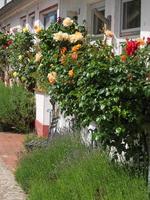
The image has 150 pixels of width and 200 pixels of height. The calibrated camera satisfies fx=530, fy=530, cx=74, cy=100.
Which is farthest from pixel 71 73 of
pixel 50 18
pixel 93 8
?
pixel 50 18

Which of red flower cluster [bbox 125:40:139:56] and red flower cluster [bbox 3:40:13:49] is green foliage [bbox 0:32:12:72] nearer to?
red flower cluster [bbox 3:40:13:49]

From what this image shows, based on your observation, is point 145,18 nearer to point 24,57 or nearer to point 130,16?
point 130,16

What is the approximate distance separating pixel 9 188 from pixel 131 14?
3.31m

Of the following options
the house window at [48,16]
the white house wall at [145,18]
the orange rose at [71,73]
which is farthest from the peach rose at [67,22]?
the house window at [48,16]

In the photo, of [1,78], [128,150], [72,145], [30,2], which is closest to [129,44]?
[128,150]

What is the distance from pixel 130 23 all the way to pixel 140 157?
11.5 feet

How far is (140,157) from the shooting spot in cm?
532

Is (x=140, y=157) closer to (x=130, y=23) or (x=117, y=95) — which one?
(x=117, y=95)

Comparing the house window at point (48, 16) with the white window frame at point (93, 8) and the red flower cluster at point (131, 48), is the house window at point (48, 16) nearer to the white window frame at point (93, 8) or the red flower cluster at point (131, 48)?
the white window frame at point (93, 8)

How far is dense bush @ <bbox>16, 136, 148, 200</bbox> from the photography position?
4953mm

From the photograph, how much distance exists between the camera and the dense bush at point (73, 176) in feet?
16.3

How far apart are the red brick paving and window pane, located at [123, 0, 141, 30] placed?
8.96 feet

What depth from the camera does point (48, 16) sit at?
13.5 meters

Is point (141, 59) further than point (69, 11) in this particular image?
No
